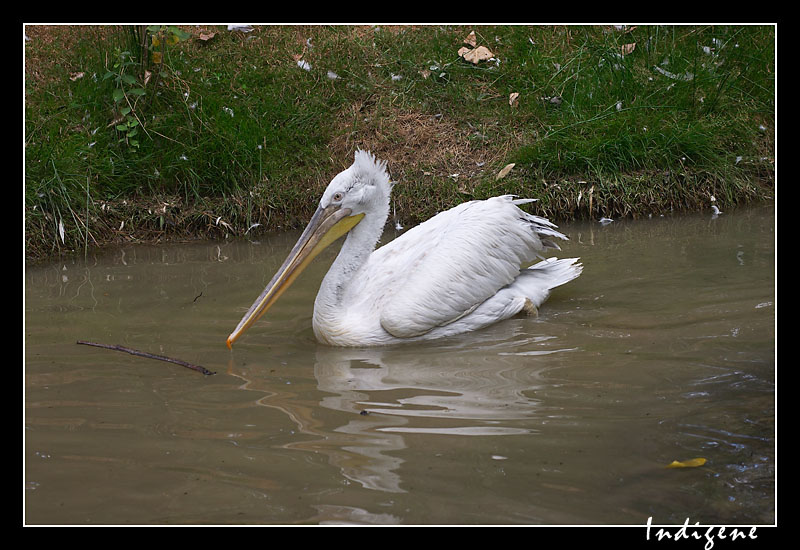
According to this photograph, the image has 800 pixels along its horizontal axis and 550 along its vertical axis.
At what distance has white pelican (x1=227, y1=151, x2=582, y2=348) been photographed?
4352 mm

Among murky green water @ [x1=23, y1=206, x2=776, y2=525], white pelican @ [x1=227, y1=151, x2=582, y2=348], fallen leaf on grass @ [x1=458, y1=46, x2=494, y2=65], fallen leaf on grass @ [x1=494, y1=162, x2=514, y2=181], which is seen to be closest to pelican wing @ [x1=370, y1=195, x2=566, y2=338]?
white pelican @ [x1=227, y1=151, x2=582, y2=348]

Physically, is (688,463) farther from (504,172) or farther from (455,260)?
(504,172)

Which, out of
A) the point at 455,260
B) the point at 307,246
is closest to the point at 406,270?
the point at 455,260

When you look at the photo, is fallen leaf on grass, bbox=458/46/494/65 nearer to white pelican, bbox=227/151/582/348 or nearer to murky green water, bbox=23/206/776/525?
murky green water, bbox=23/206/776/525

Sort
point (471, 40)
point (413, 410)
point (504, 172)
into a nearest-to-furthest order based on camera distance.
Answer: point (413, 410), point (504, 172), point (471, 40)

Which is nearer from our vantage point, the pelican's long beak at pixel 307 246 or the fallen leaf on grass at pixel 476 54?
the pelican's long beak at pixel 307 246

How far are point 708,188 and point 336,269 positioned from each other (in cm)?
344

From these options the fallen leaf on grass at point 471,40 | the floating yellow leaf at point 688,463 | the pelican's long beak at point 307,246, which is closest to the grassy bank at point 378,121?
the fallen leaf on grass at point 471,40

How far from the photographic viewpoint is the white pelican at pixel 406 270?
4.35 meters

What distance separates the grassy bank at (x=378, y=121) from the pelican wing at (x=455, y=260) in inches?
69.5

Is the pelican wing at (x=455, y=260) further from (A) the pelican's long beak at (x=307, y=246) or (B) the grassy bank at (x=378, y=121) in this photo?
(B) the grassy bank at (x=378, y=121)

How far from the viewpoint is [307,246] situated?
14.7 ft

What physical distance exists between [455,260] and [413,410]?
1236 millimetres

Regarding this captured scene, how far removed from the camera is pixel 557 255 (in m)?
5.74
